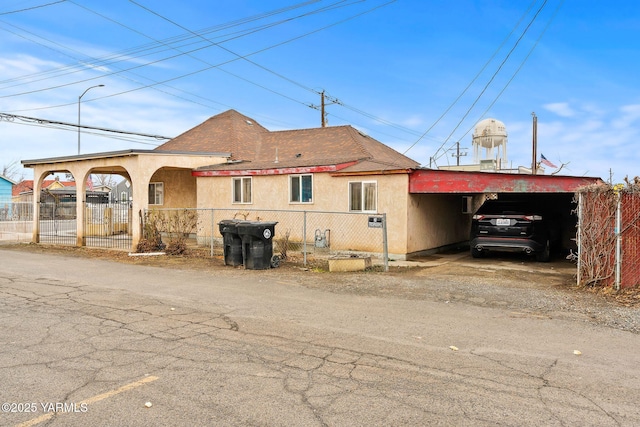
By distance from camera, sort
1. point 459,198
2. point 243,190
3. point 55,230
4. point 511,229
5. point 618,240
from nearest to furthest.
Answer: point 618,240, point 511,229, point 459,198, point 243,190, point 55,230

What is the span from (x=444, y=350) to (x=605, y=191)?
5.45 m

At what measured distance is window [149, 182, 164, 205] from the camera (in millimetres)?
21859

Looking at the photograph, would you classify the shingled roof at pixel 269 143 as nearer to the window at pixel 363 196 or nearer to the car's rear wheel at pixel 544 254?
the window at pixel 363 196

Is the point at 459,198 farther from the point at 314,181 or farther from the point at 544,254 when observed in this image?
the point at 314,181

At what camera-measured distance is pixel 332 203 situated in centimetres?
1561

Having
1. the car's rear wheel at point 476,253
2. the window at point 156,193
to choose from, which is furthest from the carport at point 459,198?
the window at point 156,193

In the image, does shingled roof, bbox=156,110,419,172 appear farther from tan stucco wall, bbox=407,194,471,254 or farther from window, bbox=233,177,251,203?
tan stucco wall, bbox=407,194,471,254

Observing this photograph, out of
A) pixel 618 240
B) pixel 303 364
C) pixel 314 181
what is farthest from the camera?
pixel 314 181

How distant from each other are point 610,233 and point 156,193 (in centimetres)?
1904

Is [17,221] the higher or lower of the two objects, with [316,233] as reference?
higher

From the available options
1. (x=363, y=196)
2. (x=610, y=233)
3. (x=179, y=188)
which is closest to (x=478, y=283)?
(x=610, y=233)

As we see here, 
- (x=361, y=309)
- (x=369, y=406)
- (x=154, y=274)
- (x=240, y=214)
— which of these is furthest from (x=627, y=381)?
(x=240, y=214)

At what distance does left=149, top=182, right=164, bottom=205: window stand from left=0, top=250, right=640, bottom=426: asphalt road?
13.8 meters

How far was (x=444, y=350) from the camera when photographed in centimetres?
537
